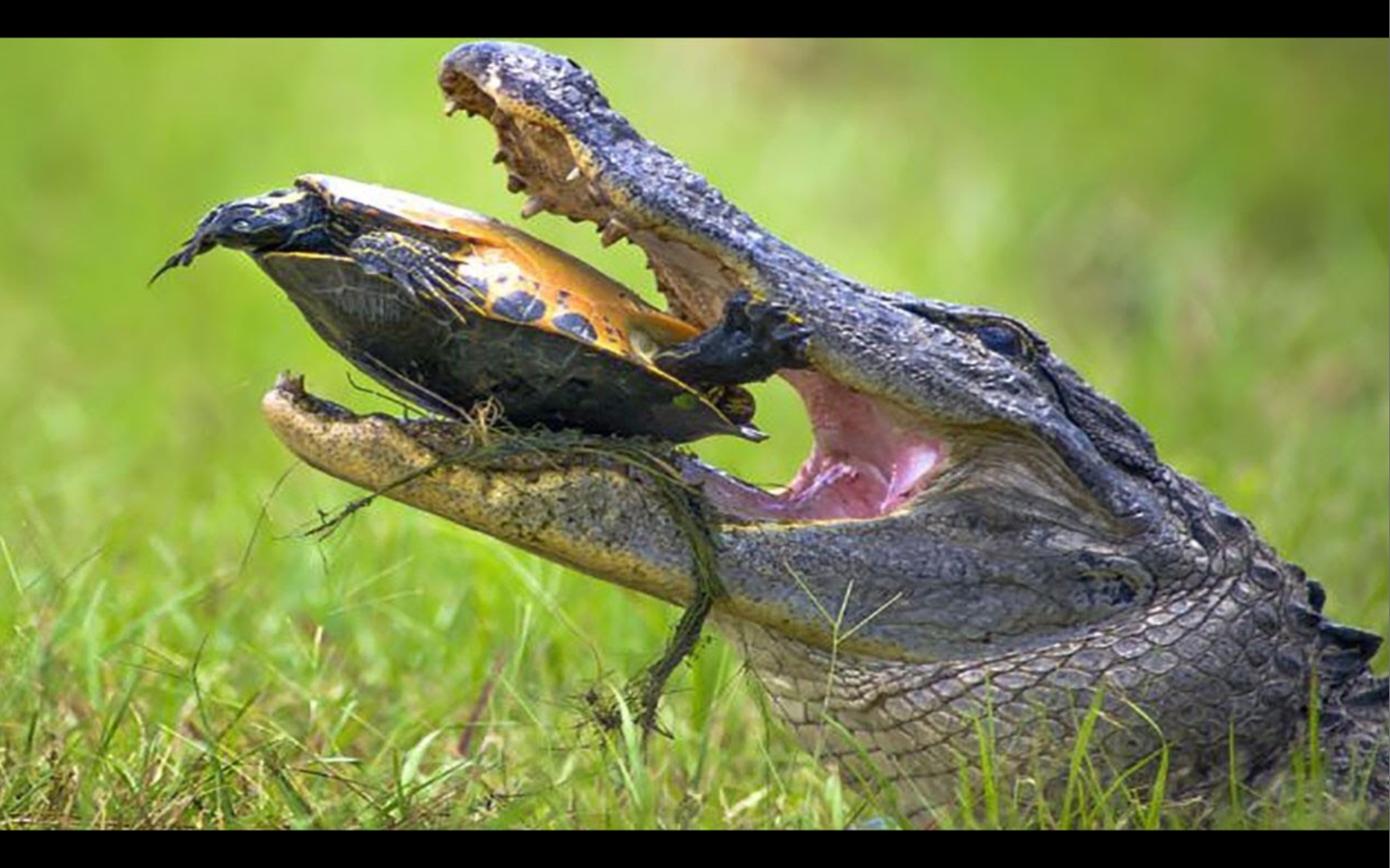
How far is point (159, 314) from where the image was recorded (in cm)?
922

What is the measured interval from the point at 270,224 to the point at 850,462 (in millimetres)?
1098

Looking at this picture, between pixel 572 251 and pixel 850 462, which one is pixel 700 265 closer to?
pixel 850 462

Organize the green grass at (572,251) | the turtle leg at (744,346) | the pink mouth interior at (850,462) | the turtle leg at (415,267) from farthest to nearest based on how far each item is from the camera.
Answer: the green grass at (572,251) → the pink mouth interior at (850,462) → the turtle leg at (744,346) → the turtle leg at (415,267)

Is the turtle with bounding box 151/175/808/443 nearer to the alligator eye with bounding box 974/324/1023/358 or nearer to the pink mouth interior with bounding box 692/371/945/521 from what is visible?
the pink mouth interior with bounding box 692/371/945/521

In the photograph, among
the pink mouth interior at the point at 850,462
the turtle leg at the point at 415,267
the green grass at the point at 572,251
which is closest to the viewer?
the turtle leg at the point at 415,267

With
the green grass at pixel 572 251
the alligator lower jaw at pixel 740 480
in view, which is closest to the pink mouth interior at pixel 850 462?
the alligator lower jaw at pixel 740 480

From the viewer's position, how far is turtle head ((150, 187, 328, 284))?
3592 millimetres

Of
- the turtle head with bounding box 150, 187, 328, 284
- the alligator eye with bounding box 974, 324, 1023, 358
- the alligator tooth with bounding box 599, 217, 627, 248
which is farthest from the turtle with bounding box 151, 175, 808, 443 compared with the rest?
the alligator eye with bounding box 974, 324, 1023, 358

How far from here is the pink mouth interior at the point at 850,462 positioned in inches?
155

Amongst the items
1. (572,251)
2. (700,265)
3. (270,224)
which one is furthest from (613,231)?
(572,251)

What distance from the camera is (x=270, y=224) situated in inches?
141

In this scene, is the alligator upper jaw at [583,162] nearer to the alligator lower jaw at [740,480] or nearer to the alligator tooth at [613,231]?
the alligator tooth at [613,231]

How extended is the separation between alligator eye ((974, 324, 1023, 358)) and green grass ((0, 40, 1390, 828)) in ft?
2.40

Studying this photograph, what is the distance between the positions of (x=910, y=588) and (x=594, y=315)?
69 cm
